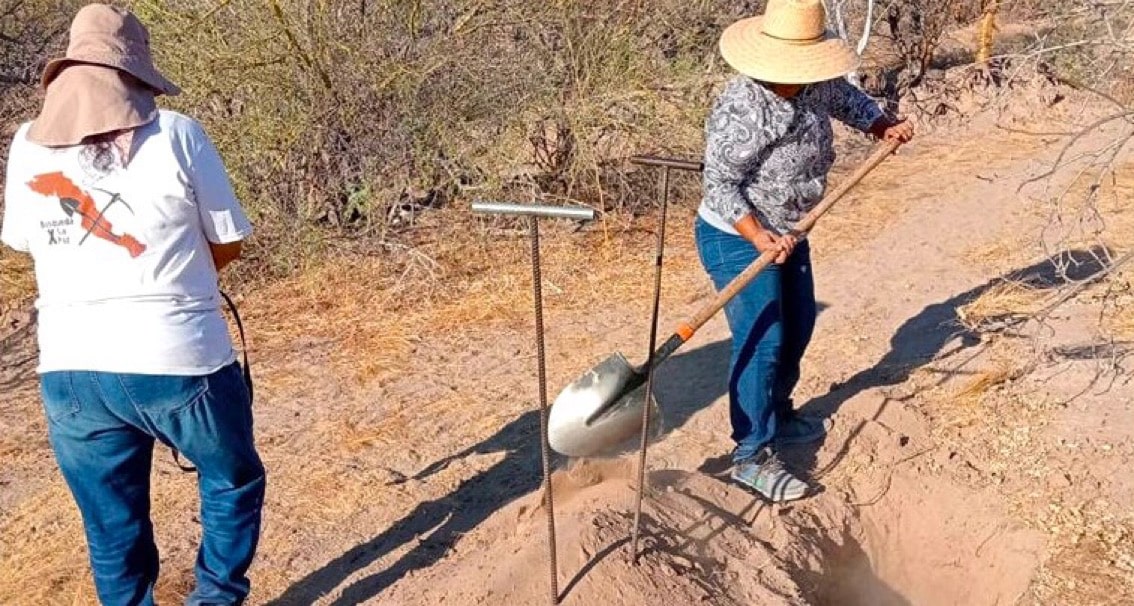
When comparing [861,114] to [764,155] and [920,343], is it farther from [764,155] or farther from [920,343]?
[920,343]

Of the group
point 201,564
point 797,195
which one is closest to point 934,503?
point 797,195

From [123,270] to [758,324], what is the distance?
6.53ft

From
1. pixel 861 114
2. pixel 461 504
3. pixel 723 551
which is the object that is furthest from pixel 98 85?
pixel 861 114

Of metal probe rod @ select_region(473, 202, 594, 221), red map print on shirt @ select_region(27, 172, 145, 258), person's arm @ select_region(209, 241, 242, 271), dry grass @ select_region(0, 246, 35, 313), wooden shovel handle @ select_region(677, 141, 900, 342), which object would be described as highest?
red map print on shirt @ select_region(27, 172, 145, 258)

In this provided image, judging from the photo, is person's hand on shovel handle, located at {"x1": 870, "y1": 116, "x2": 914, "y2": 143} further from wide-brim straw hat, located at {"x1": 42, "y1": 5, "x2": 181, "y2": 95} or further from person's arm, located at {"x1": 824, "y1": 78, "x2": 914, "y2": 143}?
wide-brim straw hat, located at {"x1": 42, "y1": 5, "x2": 181, "y2": 95}

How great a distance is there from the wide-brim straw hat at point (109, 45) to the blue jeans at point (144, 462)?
730mm

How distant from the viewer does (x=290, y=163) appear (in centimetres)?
712

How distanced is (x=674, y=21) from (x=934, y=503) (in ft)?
14.2

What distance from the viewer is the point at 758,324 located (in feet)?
12.9

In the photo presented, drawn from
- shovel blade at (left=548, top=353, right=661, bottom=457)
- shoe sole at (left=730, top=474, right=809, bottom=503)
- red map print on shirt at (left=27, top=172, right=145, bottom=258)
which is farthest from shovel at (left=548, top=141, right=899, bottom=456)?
red map print on shirt at (left=27, top=172, right=145, bottom=258)

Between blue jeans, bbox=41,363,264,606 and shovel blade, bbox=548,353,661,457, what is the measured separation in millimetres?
904

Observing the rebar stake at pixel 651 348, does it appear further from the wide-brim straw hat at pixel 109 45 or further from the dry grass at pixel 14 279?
the dry grass at pixel 14 279

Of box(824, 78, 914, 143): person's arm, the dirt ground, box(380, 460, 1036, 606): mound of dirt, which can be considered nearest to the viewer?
box(380, 460, 1036, 606): mound of dirt

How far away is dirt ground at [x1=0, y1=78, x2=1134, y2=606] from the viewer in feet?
12.6
